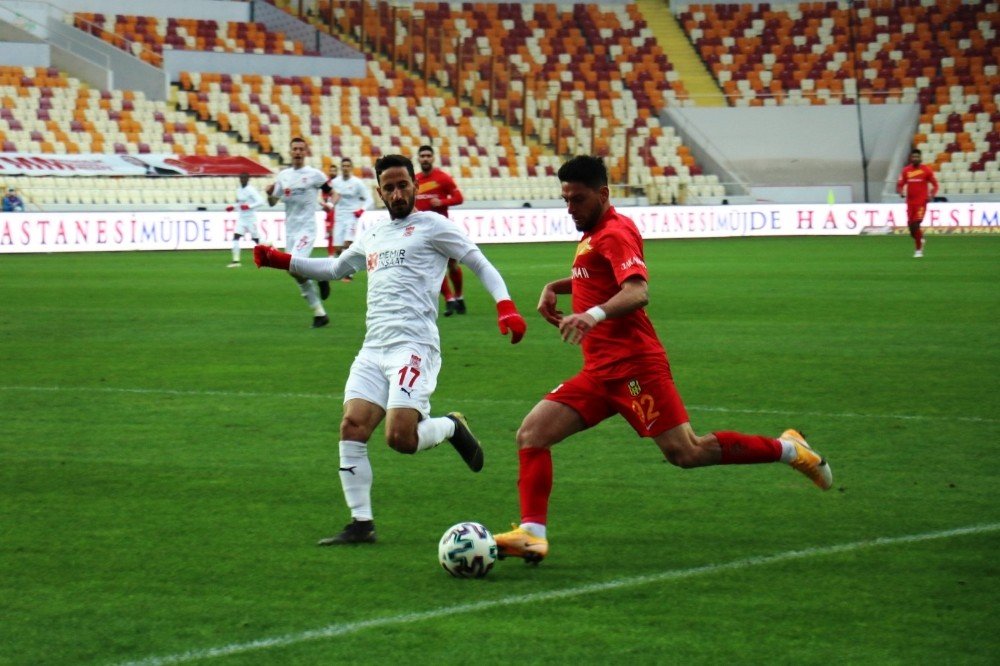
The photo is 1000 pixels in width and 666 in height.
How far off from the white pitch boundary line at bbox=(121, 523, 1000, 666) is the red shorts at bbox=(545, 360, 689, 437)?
0.68 meters

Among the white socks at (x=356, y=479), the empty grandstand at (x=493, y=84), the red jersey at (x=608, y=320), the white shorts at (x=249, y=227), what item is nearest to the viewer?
the red jersey at (x=608, y=320)

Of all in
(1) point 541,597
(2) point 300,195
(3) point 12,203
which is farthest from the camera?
(3) point 12,203

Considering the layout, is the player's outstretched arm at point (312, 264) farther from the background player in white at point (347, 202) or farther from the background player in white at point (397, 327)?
the background player in white at point (347, 202)

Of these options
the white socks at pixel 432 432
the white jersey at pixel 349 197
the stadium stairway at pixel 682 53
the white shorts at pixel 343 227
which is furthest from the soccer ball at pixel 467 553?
the stadium stairway at pixel 682 53

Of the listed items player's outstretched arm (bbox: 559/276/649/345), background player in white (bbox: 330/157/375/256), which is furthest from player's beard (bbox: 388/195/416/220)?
background player in white (bbox: 330/157/375/256)

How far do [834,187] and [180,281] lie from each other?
2771cm

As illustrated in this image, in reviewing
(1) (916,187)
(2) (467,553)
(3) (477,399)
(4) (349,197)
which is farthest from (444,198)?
(1) (916,187)

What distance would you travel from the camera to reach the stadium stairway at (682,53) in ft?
167

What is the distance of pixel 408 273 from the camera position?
24.6 feet

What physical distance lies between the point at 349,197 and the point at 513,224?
484 inches

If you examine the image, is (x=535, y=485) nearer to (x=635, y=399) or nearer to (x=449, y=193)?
(x=635, y=399)

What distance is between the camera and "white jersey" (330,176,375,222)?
25.2 metres

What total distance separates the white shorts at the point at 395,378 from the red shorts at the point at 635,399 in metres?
0.81

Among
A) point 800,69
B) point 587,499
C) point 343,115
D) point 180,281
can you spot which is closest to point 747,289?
point 180,281
